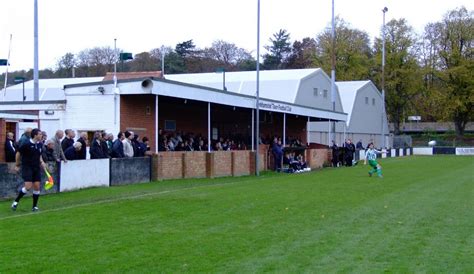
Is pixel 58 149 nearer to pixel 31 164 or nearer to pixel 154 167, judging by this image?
pixel 31 164

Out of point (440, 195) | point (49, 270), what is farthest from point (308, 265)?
point (440, 195)

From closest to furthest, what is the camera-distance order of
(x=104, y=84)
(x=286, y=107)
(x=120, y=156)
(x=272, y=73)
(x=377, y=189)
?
(x=377, y=189), (x=120, y=156), (x=104, y=84), (x=286, y=107), (x=272, y=73)

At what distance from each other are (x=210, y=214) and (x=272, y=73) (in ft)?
152

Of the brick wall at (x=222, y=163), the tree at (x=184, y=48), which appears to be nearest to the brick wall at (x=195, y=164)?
the brick wall at (x=222, y=163)

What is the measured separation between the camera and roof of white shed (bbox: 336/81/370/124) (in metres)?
68.3

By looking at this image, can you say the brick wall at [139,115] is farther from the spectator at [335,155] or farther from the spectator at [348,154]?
the spectator at [348,154]

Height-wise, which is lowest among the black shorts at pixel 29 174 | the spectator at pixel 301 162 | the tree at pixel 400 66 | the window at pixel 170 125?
the spectator at pixel 301 162

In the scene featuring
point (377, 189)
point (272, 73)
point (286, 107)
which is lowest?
point (377, 189)

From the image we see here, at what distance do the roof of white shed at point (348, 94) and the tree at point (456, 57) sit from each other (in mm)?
13228

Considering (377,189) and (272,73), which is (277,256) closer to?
(377,189)

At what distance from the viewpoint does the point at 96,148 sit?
21.3 metres

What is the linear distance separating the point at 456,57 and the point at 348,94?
1811 centimetres

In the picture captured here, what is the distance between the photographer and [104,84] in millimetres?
25828

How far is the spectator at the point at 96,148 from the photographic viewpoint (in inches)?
835
